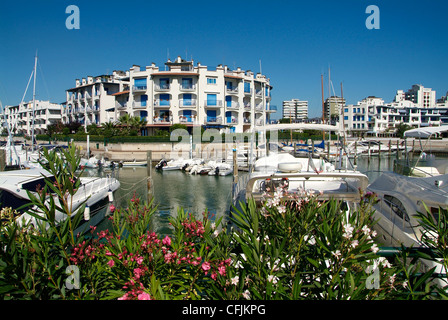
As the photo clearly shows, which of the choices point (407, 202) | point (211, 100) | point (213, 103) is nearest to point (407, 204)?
point (407, 202)

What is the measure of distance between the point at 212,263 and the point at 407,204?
6.58 meters

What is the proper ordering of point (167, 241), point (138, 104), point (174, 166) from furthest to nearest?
point (138, 104) < point (174, 166) < point (167, 241)

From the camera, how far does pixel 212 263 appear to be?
10.8 ft

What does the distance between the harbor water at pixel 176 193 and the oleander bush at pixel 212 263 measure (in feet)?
30.7

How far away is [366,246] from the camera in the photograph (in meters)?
3.01

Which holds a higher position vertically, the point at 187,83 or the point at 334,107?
the point at 187,83

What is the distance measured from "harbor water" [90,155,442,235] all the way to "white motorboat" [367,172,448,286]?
13.0 feet

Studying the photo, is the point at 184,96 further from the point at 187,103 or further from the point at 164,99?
the point at 164,99

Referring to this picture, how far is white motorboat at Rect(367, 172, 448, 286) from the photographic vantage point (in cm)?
729

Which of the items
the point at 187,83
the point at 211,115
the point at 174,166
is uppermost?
the point at 187,83

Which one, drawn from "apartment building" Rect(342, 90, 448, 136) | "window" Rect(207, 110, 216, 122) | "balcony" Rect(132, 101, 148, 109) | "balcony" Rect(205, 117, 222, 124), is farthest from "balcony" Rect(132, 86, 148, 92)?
"apartment building" Rect(342, 90, 448, 136)

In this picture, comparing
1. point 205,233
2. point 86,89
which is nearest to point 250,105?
point 86,89

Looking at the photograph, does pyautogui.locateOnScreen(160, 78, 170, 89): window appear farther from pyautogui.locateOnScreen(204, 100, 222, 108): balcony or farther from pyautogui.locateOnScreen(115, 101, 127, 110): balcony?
pyautogui.locateOnScreen(115, 101, 127, 110): balcony

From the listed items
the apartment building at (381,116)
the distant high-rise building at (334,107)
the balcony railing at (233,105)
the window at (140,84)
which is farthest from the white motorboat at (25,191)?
the apartment building at (381,116)
